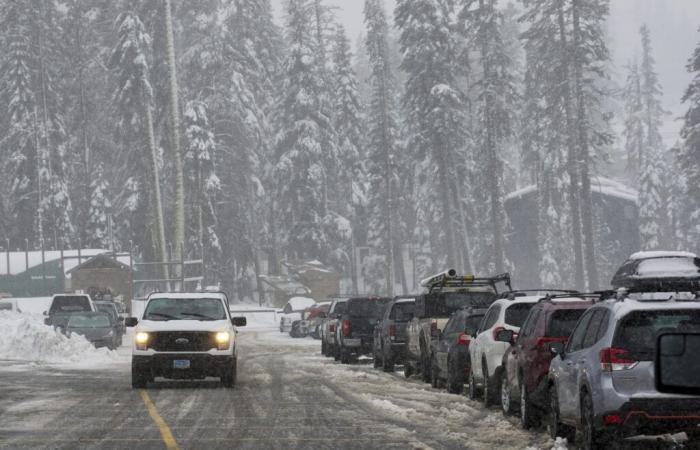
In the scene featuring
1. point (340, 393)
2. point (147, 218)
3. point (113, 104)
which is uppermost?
point (113, 104)

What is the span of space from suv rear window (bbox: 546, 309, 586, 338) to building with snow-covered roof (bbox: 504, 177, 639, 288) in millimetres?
79835

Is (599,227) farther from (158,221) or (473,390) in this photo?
(473,390)

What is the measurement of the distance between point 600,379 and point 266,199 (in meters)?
99.8

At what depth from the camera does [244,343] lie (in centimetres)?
5091

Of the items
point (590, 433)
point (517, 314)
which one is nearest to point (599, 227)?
point (517, 314)

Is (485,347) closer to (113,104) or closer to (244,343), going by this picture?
(244,343)

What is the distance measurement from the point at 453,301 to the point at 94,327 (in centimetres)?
1850

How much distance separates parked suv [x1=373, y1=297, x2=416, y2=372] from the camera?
2856 cm

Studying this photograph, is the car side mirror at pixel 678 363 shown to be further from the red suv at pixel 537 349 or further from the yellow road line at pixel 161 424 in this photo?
the red suv at pixel 537 349

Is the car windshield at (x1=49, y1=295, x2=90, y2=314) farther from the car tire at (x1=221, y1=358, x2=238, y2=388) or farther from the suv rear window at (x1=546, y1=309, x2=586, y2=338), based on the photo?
the suv rear window at (x1=546, y1=309, x2=586, y2=338)

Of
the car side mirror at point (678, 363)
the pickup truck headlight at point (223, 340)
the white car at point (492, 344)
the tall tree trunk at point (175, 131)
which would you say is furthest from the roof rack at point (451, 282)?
the tall tree trunk at point (175, 131)

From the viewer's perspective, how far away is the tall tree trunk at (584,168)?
70250 mm

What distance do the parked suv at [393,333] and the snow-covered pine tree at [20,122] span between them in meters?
68.1

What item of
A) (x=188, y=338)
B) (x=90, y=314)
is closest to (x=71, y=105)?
(x=90, y=314)
